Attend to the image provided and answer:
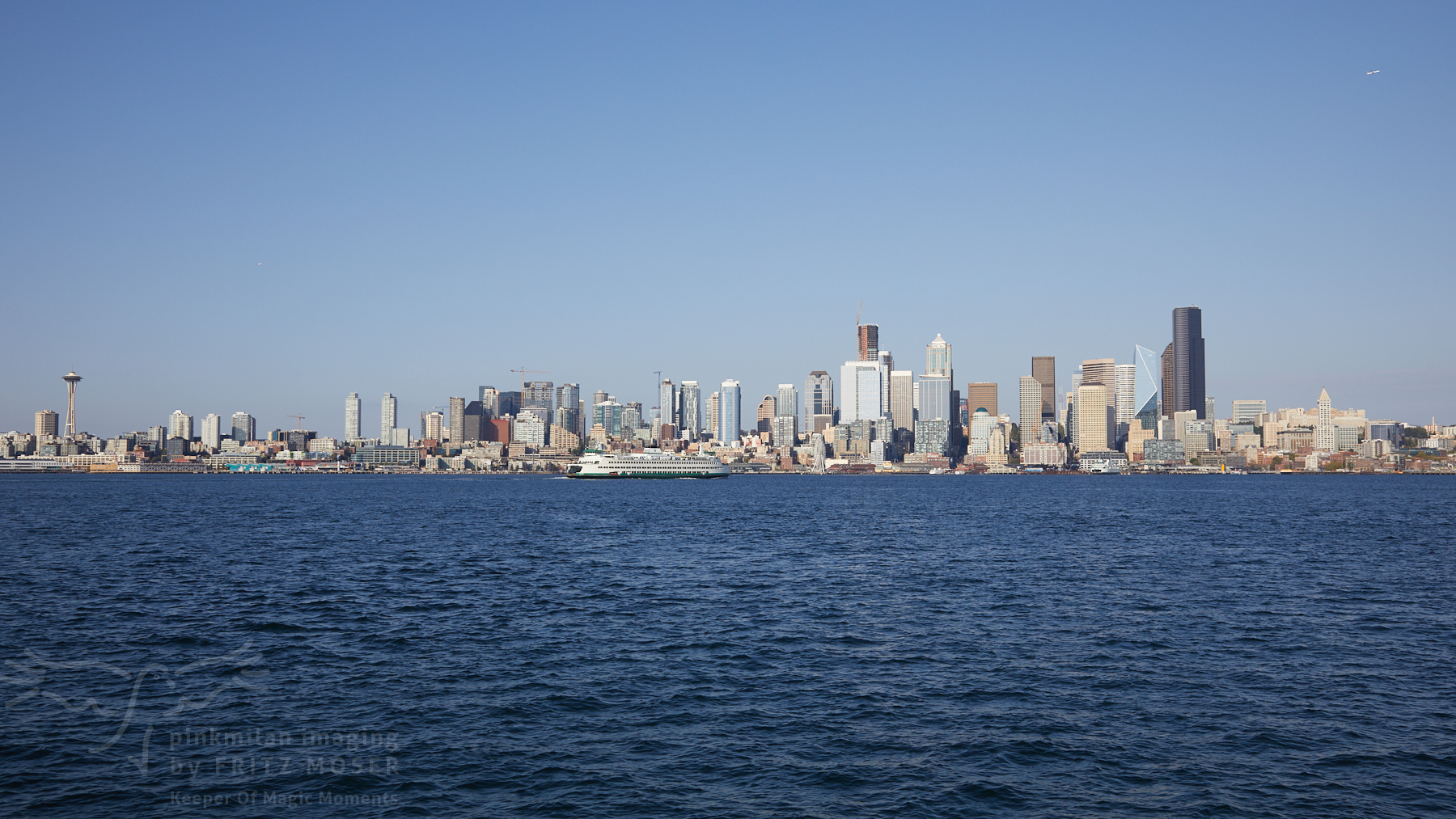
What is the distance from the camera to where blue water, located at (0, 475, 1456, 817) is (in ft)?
67.7

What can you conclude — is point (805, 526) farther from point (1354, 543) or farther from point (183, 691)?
point (183, 691)

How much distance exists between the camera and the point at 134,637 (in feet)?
118

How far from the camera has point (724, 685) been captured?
2956 cm

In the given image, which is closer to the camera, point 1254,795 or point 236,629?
point 1254,795

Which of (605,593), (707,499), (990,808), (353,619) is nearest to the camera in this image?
(990,808)

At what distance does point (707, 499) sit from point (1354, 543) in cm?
10364

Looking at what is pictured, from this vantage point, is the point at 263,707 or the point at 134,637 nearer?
the point at 263,707

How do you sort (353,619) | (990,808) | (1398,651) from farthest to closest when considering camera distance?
(353,619)
(1398,651)
(990,808)

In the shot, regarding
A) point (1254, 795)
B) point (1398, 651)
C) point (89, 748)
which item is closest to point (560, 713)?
point (89, 748)

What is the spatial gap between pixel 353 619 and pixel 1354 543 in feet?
250

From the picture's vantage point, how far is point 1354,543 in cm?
7762

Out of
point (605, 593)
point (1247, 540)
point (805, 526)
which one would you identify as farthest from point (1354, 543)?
point (605, 593)

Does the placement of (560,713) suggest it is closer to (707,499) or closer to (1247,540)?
(1247,540)

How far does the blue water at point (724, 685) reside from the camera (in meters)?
20.6
